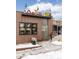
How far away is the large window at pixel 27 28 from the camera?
5.49 feet

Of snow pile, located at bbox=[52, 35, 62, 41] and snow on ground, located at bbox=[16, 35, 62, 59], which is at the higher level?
snow pile, located at bbox=[52, 35, 62, 41]

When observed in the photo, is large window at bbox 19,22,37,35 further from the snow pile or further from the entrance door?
the snow pile

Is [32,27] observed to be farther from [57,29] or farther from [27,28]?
[57,29]

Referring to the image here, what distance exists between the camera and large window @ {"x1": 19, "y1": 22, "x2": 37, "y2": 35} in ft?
5.49

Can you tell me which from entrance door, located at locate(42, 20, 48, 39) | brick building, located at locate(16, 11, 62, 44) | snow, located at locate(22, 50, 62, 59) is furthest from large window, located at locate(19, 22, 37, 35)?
snow, located at locate(22, 50, 62, 59)

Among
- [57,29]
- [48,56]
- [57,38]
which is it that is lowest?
[48,56]

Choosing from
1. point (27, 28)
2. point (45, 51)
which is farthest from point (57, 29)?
point (27, 28)

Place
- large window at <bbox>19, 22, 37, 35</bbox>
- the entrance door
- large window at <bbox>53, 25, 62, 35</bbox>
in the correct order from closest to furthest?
1. large window at <bbox>19, 22, 37, 35</bbox>
2. the entrance door
3. large window at <bbox>53, 25, 62, 35</bbox>

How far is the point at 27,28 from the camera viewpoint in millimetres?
1716
